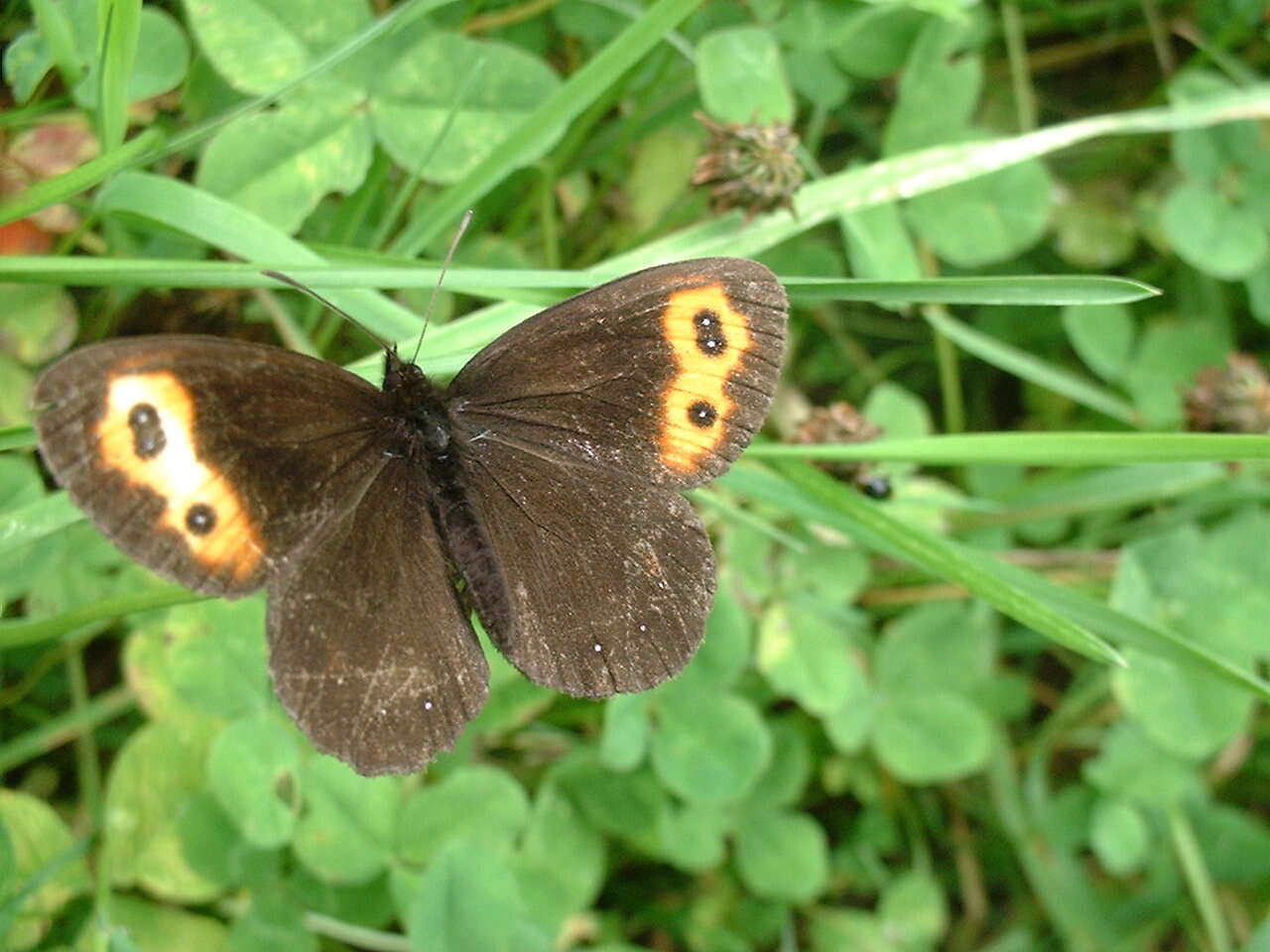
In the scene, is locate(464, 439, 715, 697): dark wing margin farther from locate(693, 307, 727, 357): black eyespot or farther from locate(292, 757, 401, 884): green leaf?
locate(292, 757, 401, 884): green leaf

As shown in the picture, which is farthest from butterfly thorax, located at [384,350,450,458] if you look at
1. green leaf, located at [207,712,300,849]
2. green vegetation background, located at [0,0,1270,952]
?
green leaf, located at [207,712,300,849]

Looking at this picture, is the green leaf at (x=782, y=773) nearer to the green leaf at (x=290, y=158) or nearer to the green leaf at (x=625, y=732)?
the green leaf at (x=625, y=732)

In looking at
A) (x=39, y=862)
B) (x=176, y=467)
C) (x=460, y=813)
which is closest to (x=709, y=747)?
(x=460, y=813)

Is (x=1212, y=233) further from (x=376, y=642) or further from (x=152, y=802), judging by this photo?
(x=152, y=802)

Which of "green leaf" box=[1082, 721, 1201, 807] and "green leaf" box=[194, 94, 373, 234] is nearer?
"green leaf" box=[194, 94, 373, 234]

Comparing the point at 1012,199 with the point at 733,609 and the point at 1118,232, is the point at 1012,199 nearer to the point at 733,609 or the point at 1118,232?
the point at 1118,232

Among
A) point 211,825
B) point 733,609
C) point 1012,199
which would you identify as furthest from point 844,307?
point 211,825
